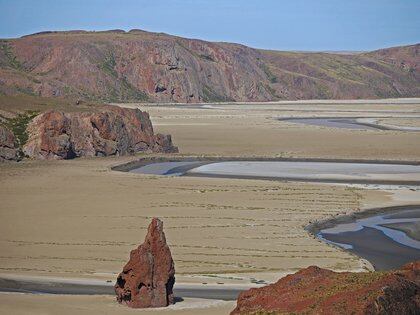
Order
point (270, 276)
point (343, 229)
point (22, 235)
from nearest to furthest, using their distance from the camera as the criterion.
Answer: point (270, 276), point (22, 235), point (343, 229)

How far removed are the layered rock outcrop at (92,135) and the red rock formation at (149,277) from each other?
110 ft

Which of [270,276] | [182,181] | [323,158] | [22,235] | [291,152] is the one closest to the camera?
[270,276]

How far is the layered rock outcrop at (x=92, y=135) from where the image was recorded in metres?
51.5

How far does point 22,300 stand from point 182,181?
23.5m

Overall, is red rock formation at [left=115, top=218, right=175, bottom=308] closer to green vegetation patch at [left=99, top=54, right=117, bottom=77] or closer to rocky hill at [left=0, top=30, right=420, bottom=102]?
rocky hill at [left=0, top=30, right=420, bottom=102]

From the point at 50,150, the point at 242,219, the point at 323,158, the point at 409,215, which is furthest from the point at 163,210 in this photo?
the point at 323,158

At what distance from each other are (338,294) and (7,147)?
38.2 metres

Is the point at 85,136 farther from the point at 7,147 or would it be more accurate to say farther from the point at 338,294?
the point at 338,294

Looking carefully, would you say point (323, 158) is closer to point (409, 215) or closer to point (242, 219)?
point (409, 215)

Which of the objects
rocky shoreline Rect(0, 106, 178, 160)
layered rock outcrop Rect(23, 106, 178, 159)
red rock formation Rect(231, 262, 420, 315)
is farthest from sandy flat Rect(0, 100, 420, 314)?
red rock formation Rect(231, 262, 420, 315)

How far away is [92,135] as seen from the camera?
54.7 m

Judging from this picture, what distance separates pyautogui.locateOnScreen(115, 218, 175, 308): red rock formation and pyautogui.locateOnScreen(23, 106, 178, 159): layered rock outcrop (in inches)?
1324

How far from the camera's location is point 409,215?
1299 inches

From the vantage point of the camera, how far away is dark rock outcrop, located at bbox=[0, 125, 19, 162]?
1916 inches
